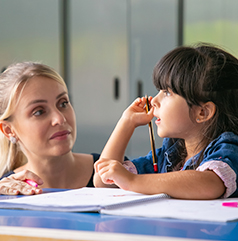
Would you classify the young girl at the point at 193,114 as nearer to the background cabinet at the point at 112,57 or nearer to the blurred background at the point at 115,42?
the blurred background at the point at 115,42

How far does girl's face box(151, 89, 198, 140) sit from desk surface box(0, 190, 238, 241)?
466mm

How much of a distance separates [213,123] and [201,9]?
2.46 metres

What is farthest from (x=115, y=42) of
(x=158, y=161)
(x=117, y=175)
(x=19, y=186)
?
(x=117, y=175)

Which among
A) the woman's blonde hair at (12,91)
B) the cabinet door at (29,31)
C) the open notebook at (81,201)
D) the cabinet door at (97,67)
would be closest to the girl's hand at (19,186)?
the open notebook at (81,201)

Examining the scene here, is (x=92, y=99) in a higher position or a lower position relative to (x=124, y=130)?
lower

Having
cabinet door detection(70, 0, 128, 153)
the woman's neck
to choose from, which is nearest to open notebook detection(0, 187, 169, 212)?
the woman's neck

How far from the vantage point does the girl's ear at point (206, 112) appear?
1.01 m

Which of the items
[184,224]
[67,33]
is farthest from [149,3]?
[184,224]

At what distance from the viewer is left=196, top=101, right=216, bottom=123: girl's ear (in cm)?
101

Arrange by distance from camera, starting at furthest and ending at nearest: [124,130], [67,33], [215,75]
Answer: [67,33], [124,130], [215,75]

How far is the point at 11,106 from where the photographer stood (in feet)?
4.46

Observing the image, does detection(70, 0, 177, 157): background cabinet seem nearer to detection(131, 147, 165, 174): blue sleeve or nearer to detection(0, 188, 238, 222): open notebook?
detection(131, 147, 165, 174): blue sleeve

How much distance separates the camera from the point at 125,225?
0.55 meters

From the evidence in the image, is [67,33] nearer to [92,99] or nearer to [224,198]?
[92,99]
